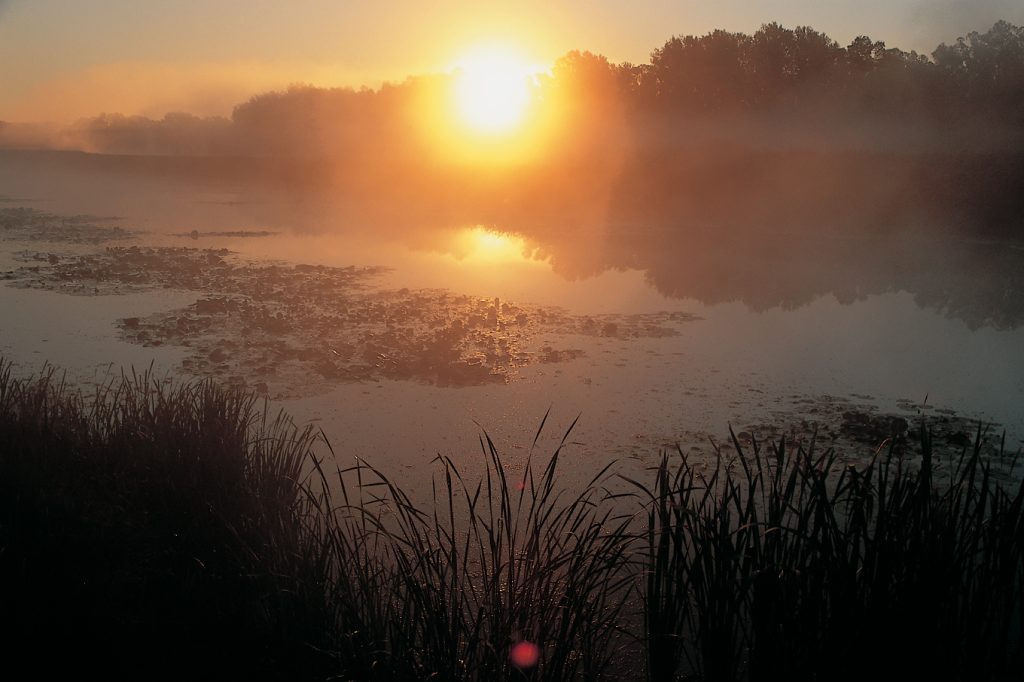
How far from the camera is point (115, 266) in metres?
10.9

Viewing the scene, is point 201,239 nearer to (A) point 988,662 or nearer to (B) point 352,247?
(B) point 352,247

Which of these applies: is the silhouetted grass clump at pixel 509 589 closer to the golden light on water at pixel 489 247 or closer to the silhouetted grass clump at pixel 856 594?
the silhouetted grass clump at pixel 856 594

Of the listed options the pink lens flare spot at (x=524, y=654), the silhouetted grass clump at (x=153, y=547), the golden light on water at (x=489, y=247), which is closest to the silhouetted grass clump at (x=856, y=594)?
the pink lens flare spot at (x=524, y=654)

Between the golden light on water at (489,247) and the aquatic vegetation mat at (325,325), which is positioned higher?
the golden light on water at (489,247)

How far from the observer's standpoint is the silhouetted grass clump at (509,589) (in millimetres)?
2117

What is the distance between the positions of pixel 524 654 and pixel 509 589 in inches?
7.4

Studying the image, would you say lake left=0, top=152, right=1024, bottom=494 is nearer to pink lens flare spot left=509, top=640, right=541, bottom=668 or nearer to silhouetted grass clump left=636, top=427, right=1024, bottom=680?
silhouetted grass clump left=636, top=427, right=1024, bottom=680

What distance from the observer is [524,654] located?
229 centimetres

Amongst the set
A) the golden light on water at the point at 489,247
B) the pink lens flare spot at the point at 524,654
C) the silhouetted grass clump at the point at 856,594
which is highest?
the golden light on water at the point at 489,247

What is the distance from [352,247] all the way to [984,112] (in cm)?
1600

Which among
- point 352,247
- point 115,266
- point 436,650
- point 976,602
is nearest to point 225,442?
point 436,650

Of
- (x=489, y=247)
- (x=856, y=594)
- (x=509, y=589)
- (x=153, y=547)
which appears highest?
(x=489, y=247)

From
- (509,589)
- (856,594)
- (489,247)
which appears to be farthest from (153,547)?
(489,247)

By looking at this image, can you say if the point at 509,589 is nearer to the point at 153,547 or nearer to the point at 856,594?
the point at 856,594
